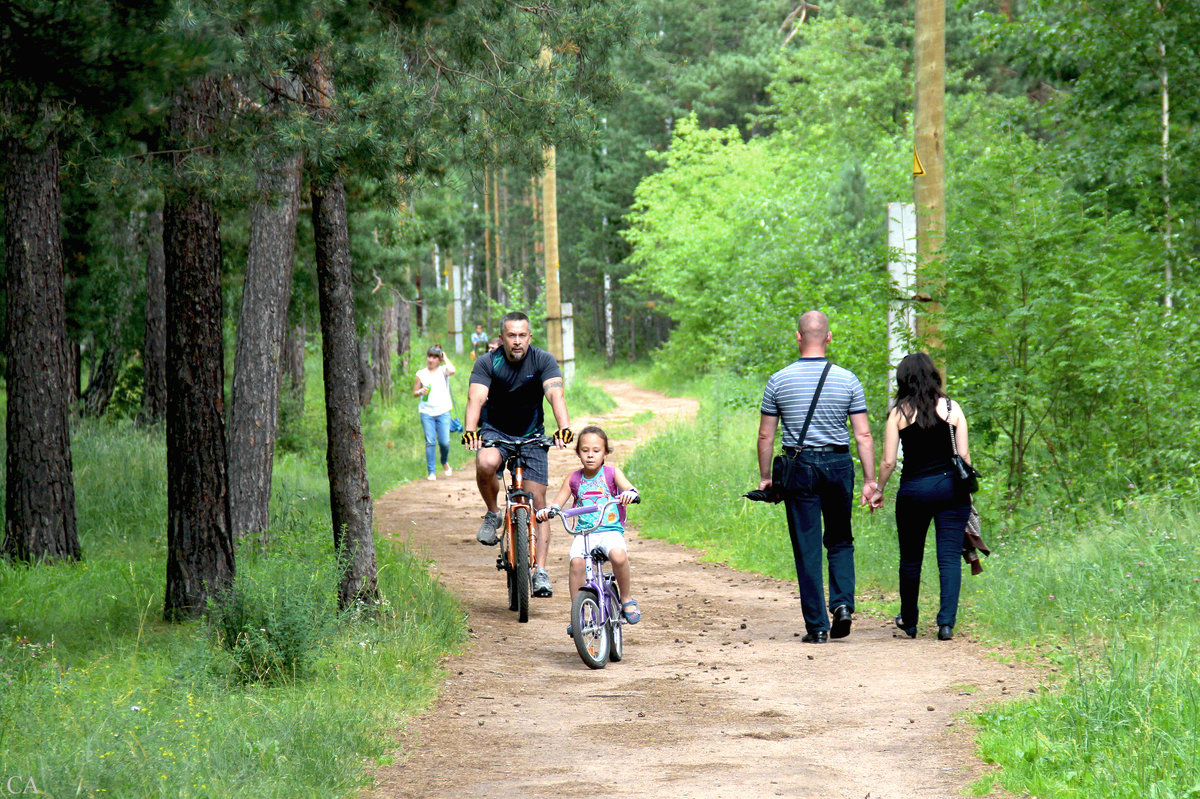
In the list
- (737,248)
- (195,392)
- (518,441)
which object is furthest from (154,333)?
Result: (737,248)

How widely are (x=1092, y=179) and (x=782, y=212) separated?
40.7 ft

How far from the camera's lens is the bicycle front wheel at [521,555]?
26.7ft

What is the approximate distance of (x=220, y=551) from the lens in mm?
8078

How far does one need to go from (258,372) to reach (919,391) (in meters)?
5.99

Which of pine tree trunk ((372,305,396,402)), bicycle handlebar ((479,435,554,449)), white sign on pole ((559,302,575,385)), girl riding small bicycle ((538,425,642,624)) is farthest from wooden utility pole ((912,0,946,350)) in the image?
white sign on pole ((559,302,575,385))

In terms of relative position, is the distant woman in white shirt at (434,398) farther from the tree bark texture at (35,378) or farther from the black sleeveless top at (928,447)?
the black sleeveless top at (928,447)

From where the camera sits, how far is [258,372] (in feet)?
34.2

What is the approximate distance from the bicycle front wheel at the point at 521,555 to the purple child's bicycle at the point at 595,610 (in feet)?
2.77

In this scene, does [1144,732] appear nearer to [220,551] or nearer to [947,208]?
[220,551]

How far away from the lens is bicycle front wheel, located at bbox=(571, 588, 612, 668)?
6887mm

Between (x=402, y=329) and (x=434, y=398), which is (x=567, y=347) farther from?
(x=434, y=398)

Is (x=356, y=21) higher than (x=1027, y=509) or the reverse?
higher

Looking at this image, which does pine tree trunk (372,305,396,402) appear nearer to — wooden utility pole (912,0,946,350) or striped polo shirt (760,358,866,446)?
wooden utility pole (912,0,946,350)

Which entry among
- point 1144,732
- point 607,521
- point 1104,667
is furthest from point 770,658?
point 1144,732
